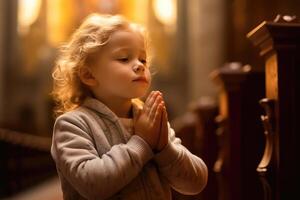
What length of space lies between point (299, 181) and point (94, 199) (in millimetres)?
817

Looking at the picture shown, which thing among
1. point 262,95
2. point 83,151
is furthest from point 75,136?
point 262,95

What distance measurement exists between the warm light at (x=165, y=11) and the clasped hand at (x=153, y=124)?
49.9 ft

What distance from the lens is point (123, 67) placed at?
72.2 inches

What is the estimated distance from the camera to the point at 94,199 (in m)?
1.69

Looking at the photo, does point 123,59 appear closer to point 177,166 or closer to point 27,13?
point 177,166

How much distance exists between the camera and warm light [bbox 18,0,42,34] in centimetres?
1672

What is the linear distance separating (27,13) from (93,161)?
52.2 ft

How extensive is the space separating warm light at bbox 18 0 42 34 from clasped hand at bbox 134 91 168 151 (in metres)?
15.4

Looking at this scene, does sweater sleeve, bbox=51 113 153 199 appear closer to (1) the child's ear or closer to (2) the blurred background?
(1) the child's ear

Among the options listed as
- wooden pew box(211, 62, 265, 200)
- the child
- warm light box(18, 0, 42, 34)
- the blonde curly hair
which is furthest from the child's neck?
warm light box(18, 0, 42, 34)

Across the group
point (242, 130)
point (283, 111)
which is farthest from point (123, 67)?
point (242, 130)

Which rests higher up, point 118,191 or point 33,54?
point 118,191

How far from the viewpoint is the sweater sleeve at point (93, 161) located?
1659 millimetres

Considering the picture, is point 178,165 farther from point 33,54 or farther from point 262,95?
point 33,54
